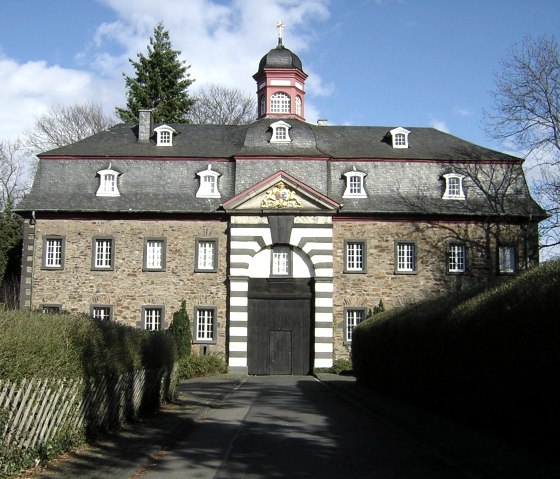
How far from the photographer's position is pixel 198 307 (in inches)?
1257

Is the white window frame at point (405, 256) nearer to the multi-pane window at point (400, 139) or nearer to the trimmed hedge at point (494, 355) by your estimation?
the multi-pane window at point (400, 139)

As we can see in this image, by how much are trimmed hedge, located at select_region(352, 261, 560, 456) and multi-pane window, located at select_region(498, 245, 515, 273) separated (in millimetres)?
16669

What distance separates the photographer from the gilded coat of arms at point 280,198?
31.7 metres

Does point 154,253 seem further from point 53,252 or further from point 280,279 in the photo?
point 280,279

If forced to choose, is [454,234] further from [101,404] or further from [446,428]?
[101,404]

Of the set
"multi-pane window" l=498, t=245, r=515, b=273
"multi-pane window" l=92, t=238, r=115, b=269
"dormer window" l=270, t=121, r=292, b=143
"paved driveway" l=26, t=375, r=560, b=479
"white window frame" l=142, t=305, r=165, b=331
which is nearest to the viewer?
"paved driveway" l=26, t=375, r=560, b=479

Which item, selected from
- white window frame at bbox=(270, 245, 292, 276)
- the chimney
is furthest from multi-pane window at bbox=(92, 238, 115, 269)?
white window frame at bbox=(270, 245, 292, 276)

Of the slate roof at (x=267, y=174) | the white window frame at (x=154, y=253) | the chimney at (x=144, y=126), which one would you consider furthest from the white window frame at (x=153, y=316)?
the chimney at (x=144, y=126)

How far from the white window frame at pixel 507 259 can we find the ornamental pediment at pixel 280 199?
7.82 metres

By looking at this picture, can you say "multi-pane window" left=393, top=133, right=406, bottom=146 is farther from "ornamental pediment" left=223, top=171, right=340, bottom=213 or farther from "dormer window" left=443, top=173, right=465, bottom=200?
"ornamental pediment" left=223, top=171, right=340, bottom=213

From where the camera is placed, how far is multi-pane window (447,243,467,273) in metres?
32.7

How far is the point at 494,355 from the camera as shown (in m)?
11.2

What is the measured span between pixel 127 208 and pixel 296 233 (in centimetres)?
761

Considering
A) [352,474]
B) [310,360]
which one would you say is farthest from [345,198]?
[352,474]
